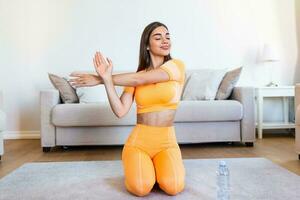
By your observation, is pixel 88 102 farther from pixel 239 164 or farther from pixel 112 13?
pixel 239 164

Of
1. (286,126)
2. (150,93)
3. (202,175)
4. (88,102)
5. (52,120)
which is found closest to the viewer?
(150,93)

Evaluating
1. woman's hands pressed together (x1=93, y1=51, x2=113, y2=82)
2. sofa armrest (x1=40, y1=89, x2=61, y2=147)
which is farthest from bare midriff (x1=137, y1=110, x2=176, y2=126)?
sofa armrest (x1=40, y1=89, x2=61, y2=147)

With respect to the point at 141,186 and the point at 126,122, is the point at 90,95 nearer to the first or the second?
the point at 126,122

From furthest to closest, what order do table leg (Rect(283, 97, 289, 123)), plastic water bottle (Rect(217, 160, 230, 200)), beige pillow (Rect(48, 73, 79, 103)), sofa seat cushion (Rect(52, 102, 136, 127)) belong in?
table leg (Rect(283, 97, 289, 123)) < beige pillow (Rect(48, 73, 79, 103)) < sofa seat cushion (Rect(52, 102, 136, 127)) < plastic water bottle (Rect(217, 160, 230, 200))

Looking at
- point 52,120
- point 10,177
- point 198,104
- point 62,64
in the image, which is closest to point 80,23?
point 62,64

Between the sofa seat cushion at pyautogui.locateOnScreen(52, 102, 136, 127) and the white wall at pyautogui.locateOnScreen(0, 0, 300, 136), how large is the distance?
3.72 ft

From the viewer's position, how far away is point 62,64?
171 inches

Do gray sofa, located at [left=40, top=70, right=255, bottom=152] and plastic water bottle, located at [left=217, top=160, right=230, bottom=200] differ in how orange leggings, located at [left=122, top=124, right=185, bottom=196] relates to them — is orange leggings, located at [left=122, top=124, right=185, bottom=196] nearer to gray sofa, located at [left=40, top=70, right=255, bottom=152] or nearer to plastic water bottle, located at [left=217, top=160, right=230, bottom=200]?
plastic water bottle, located at [left=217, top=160, right=230, bottom=200]

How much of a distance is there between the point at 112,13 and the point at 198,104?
1778mm

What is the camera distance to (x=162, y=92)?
185 centimetres

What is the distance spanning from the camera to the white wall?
14.3 ft

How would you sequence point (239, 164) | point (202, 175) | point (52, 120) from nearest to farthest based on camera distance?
point (202, 175), point (239, 164), point (52, 120)

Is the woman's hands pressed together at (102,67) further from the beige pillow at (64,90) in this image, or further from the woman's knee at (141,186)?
the beige pillow at (64,90)

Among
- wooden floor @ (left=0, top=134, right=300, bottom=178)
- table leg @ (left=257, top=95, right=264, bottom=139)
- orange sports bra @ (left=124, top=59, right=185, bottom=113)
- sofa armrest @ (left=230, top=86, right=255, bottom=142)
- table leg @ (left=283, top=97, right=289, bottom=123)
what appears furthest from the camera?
table leg @ (left=283, top=97, right=289, bottom=123)
